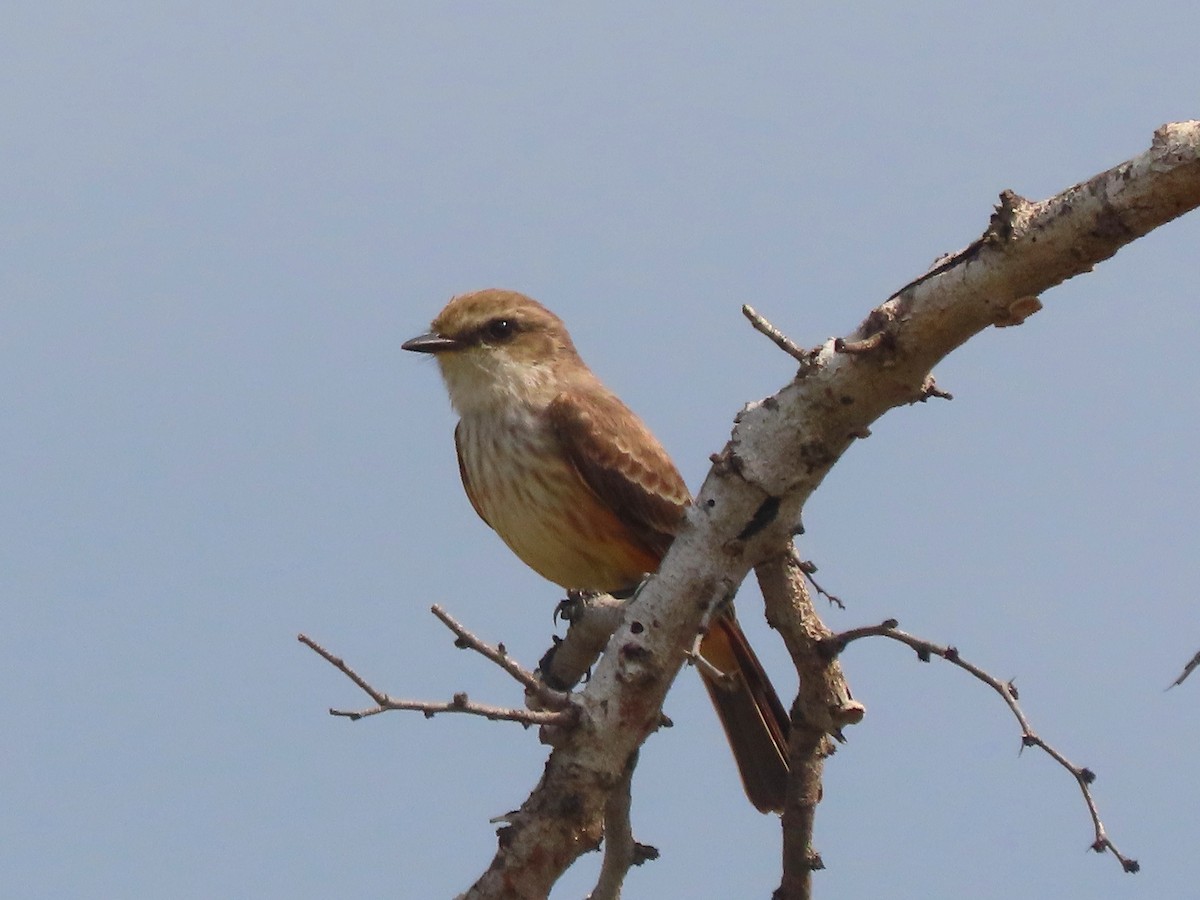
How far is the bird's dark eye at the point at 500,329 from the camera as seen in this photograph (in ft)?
31.4

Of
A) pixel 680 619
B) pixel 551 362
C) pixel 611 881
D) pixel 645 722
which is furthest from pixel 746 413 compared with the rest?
pixel 551 362

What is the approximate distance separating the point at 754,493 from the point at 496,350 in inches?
166

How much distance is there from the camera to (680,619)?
556 cm

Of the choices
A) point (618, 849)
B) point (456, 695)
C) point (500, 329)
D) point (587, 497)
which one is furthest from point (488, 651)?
point (500, 329)

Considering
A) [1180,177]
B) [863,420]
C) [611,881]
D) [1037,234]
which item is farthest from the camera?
[611,881]

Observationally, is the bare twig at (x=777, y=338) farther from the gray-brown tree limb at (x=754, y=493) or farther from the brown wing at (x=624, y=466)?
the brown wing at (x=624, y=466)

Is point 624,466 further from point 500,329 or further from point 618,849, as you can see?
point 618,849

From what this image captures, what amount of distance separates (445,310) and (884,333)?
189 inches

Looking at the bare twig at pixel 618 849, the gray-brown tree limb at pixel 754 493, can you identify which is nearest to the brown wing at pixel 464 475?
the bare twig at pixel 618 849

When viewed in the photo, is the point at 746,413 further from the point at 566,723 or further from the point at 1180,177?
the point at 1180,177

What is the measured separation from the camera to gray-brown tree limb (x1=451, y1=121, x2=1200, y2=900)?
5133mm

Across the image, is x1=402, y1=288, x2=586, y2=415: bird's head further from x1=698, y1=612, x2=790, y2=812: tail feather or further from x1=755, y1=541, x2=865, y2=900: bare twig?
x1=755, y1=541, x2=865, y2=900: bare twig

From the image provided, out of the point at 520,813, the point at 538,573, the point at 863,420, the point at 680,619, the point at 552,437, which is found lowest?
the point at 520,813

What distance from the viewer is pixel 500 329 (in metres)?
9.60
